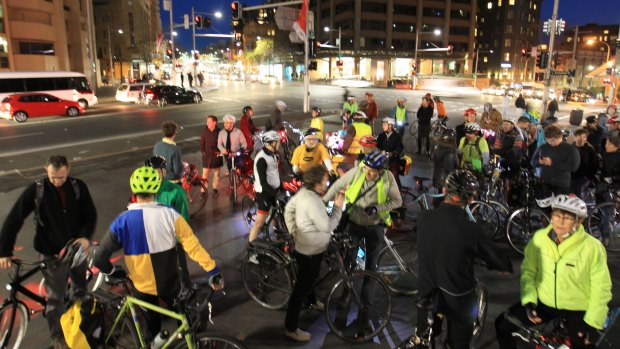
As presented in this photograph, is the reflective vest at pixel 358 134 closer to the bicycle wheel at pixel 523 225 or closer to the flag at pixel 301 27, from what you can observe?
the bicycle wheel at pixel 523 225

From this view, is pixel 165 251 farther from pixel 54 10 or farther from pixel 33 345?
pixel 54 10

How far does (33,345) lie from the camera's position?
4.54 meters

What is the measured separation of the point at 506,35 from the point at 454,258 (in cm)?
11963

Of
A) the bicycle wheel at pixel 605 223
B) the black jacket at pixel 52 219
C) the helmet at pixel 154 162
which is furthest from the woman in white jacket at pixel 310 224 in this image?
the bicycle wheel at pixel 605 223

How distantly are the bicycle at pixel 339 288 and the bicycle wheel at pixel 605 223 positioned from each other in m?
4.40

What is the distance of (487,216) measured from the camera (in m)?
7.34

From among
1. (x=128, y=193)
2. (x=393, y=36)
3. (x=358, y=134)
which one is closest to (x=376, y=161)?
(x=358, y=134)

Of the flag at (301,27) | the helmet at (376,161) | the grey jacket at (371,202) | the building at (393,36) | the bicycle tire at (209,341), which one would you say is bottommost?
the bicycle tire at (209,341)

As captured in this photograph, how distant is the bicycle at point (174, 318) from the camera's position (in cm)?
321

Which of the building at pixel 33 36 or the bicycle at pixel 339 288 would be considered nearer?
the bicycle at pixel 339 288

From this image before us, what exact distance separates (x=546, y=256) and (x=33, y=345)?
496 centimetres

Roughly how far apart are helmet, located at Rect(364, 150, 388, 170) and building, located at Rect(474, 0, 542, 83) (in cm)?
11115

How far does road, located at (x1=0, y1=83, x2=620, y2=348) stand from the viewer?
15.9ft

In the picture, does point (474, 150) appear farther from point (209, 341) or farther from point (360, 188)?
point (209, 341)
